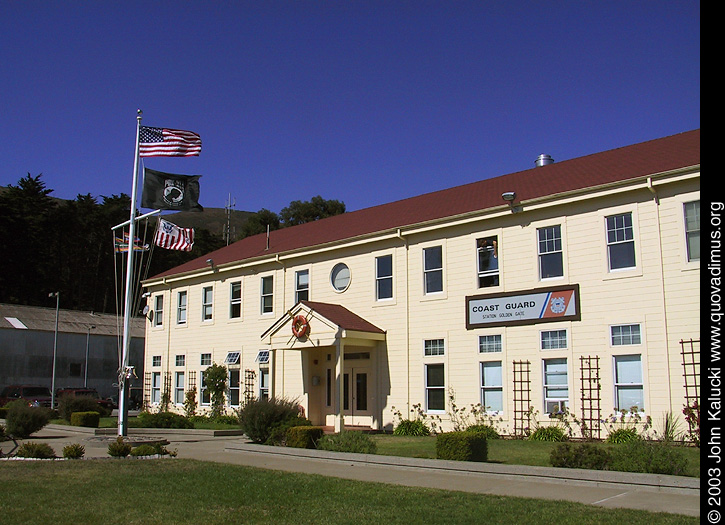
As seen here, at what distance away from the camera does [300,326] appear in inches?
928

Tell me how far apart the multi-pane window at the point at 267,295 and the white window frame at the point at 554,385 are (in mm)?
12997

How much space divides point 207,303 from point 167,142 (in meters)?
12.6

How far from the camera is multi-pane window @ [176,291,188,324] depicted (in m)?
33.6

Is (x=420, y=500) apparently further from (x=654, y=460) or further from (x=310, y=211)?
(x=310, y=211)

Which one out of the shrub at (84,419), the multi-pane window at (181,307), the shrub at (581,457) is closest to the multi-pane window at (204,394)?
the multi-pane window at (181,307)

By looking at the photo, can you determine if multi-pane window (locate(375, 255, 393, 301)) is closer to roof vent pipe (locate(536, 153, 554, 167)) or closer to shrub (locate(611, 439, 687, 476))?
roof vent pipe (locate(536, 153, 554, 167))

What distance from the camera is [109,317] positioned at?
59.4 metres

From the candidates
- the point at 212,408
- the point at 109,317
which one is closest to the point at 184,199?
the point at 212,408

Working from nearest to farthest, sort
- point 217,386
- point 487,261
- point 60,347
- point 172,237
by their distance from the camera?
point 487,261 < point 172,237 < point 217,386 < point 60,347

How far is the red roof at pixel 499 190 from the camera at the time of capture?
62.7 ft

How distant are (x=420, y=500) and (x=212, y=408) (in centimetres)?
2214

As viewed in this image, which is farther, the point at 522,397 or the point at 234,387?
the point at 234,387

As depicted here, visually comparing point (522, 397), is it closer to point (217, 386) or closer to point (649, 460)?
point (649, 460)

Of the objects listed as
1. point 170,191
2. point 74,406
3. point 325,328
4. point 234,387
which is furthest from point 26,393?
point 325,328
